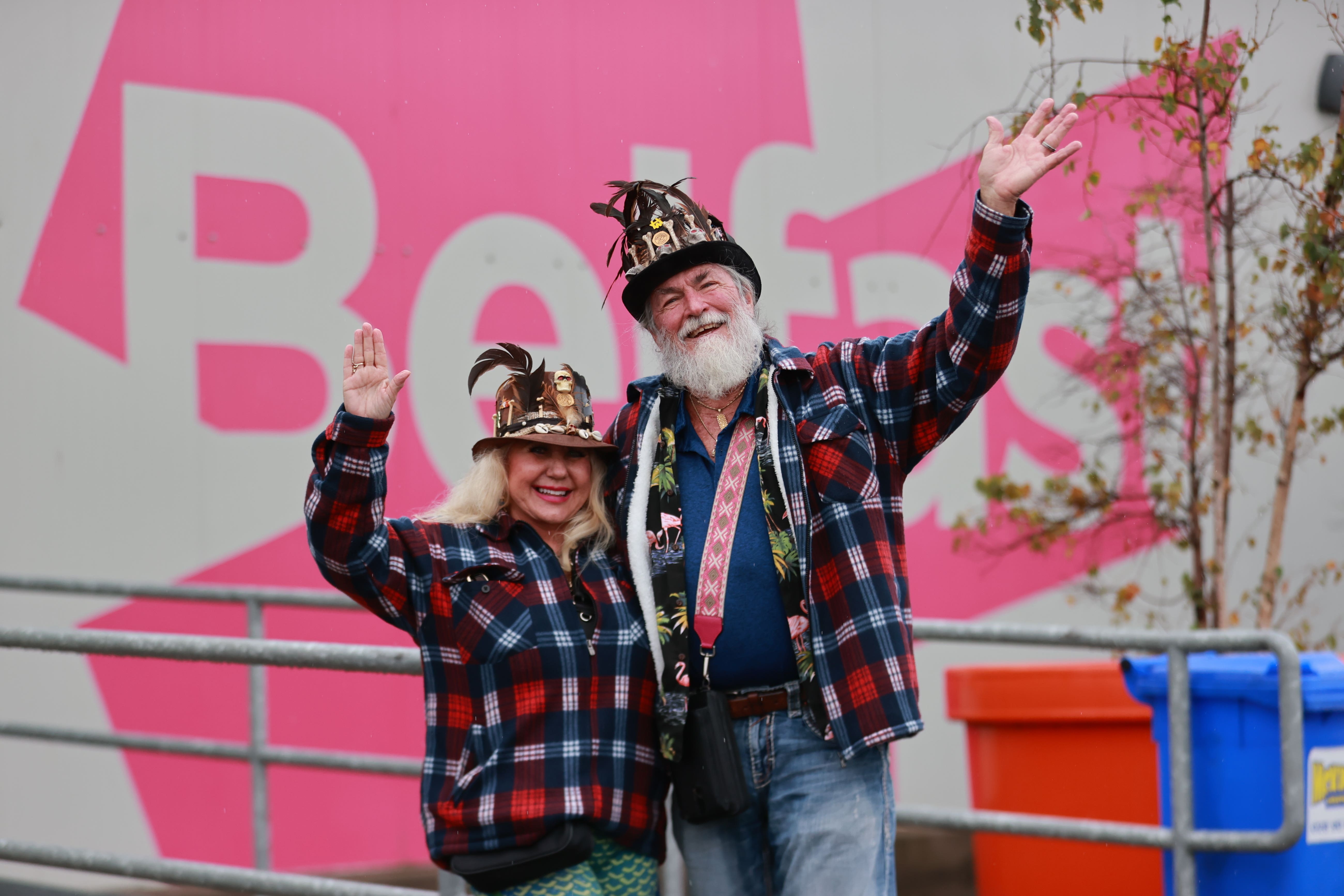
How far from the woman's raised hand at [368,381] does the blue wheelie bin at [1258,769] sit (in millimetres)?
2193

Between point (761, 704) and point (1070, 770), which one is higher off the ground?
point (761, 704)

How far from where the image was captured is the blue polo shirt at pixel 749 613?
253 cm

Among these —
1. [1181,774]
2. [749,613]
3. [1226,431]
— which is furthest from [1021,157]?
[1226,431]

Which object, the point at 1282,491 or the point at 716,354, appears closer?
the point at 716,354

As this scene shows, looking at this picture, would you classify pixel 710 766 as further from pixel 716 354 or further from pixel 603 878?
pixel 716 354

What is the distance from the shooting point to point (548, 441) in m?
2.70

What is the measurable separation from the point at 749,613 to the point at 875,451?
396mm

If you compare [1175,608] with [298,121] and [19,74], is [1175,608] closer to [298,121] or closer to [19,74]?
[298,121]

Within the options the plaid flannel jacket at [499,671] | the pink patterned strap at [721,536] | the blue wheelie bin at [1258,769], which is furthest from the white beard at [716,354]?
the blue wheelie bin at [1258,769]

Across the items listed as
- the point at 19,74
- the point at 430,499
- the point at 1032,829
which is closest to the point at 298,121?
the point at 19,74

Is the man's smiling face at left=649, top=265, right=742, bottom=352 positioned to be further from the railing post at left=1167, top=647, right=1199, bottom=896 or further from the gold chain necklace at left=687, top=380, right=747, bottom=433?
the railing post at left=1167, top=647, right=1199, bottom=896

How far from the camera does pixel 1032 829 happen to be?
3.54 meters

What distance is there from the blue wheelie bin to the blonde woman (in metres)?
1.75

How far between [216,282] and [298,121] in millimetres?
701
